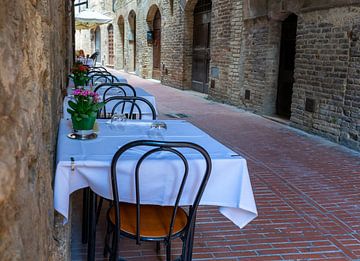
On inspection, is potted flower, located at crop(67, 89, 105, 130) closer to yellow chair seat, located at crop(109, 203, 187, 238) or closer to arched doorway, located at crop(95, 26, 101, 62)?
yellow chair seat, located at crop(109, 203, 187, 238)

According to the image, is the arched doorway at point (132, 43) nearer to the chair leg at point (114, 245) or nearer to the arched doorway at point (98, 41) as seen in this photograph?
the arched doorway at point (98, 41)

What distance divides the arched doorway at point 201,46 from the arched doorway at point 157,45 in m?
3.32

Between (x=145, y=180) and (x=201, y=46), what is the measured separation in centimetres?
976

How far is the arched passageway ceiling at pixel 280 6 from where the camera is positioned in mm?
5691

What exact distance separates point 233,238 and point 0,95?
90.1 inches

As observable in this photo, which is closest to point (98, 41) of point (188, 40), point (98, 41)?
point (98, 41)

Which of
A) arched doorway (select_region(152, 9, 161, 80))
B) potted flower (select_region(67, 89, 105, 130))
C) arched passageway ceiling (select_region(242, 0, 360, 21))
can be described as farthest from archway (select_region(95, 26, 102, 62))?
potted flower (select_region(67, 89, 105, 130))

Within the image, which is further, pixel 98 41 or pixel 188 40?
pixel 98 41

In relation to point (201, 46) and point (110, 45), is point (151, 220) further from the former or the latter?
point (110, 45)

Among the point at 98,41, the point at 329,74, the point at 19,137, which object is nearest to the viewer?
the point at 19,137

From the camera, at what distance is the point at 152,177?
6.38 feet

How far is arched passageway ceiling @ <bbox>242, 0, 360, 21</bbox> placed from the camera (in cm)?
569

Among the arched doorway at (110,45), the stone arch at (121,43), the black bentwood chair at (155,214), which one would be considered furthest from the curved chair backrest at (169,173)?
the arched doorway at (110,45)

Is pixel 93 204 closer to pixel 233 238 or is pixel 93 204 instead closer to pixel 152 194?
pixel 152 194
